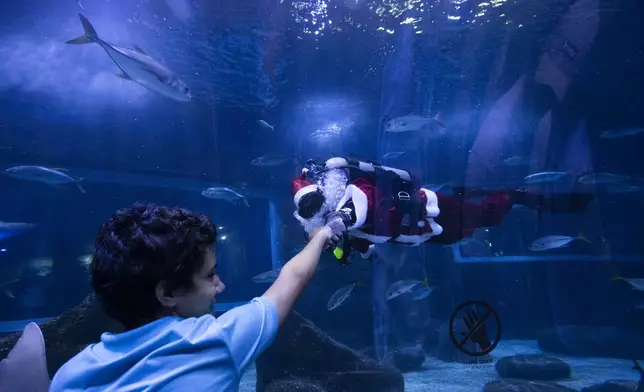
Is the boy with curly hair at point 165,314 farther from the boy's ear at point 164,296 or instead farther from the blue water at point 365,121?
the blue water at point 365,121

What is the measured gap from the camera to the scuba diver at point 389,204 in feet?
11.4

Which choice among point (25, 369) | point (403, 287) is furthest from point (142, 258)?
point (403, 287)

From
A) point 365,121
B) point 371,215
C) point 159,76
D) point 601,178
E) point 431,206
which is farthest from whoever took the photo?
point 365,121

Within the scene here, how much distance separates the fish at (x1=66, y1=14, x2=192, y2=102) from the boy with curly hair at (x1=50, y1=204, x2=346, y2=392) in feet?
16.6

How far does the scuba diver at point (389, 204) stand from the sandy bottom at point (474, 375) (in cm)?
407

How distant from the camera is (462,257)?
40.6 ft

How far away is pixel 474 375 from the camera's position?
8.42m

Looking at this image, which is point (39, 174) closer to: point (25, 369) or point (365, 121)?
point (25, 369)

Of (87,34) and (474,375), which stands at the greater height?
(87,34)

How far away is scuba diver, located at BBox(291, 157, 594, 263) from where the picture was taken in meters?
3.47

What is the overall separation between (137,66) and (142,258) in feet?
17.6

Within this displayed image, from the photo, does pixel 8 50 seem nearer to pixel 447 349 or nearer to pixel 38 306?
pixel 38 306

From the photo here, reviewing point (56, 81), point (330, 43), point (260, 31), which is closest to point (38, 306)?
point (56, 81)

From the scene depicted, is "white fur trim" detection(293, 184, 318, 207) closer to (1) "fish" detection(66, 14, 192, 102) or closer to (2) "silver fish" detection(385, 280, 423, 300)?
(1) "fish" detection(66, 14, 192, 102)
